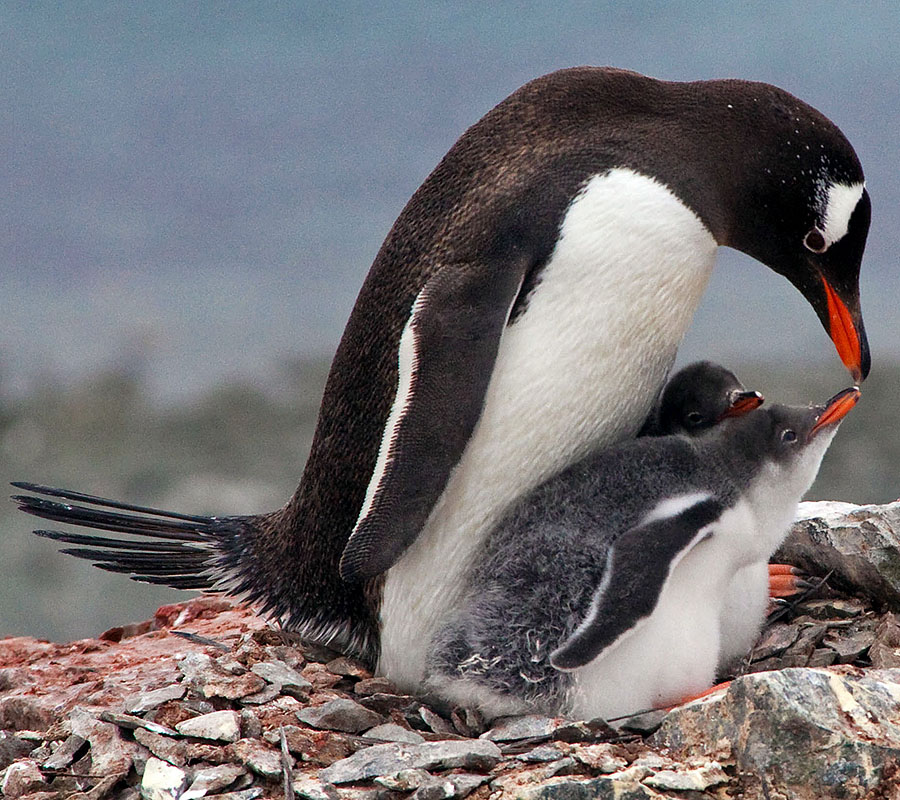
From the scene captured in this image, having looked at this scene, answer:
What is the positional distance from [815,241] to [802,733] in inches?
41.5

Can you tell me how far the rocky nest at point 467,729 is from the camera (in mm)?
2184

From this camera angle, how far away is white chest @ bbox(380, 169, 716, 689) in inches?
101

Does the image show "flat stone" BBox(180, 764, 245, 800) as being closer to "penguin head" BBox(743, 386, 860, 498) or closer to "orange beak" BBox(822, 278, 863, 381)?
"penguin head" BBox(743, 386, 860, 498)

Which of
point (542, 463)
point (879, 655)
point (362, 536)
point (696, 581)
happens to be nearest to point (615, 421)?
point (542, 463)

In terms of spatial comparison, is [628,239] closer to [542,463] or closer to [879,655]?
[542,463]

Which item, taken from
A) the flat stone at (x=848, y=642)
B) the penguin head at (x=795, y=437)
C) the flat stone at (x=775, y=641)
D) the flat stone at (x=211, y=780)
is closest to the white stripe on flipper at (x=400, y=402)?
the flat stone at (x=211, y=780)

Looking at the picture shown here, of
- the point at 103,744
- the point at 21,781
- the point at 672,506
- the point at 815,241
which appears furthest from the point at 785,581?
the point at 21,781

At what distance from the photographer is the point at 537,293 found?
102 inches

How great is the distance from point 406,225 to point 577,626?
0.92m

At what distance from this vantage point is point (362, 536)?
2.51 metres

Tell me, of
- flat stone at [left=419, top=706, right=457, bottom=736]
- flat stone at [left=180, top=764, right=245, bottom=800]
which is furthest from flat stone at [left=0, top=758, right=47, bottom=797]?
flat stone at [left=419, top=706, right=457, bottom=736]

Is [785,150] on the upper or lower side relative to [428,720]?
upper

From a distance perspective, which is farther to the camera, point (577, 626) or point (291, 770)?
point (577, 626)

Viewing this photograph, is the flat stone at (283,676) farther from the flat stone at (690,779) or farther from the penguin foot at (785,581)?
the penguin foot at (785,581)
